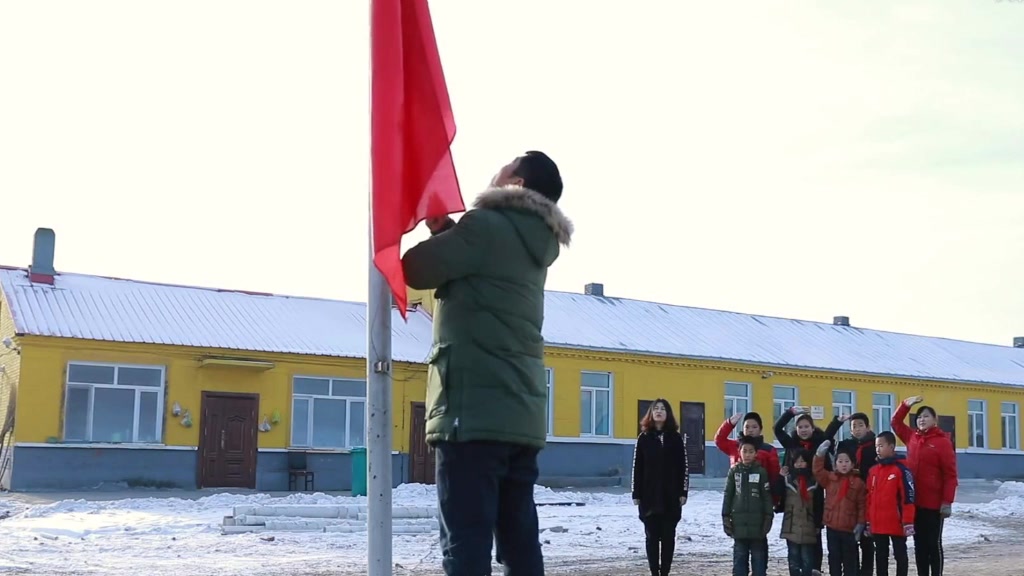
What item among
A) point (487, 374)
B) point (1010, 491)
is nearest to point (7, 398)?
point (487, 374)

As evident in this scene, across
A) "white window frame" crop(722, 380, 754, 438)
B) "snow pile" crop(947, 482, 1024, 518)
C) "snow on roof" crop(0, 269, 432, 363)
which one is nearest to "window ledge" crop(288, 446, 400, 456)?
"snow on roof" crop(0, 269, 432, 363)

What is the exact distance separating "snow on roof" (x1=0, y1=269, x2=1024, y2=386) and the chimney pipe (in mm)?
265

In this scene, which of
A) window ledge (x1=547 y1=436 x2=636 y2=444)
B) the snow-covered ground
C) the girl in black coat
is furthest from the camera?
window ledge (x1=547 y1=436 x2=636 y2=444)

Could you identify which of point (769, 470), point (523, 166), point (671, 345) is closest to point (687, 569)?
point (769, 470)

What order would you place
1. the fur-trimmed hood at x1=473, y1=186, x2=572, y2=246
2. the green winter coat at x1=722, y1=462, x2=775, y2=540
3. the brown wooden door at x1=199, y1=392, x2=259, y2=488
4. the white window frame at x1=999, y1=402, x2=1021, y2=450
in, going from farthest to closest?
the white window frame at x1=999, y1=402, x2=1021, y2=450 < the brown wooden door at x1=199, y1=392, x2=259, y2=488 < the green winter coat at x1=722, y1=462, x2=775, y2=540 < the fur-trimmed hood at x1=473, y1=186, x2=572, y2=246

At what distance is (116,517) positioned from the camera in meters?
17.9

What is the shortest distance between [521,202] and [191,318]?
86.1 ft

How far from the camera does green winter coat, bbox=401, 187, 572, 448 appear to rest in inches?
159

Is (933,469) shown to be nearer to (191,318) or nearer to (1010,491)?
(191,318)

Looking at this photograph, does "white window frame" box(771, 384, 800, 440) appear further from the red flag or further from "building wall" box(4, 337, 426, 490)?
the red flag

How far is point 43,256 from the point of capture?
2920 centimetres

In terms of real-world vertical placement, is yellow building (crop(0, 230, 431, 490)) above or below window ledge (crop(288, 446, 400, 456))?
above

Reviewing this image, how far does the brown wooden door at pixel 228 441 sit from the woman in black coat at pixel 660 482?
61.2 feet

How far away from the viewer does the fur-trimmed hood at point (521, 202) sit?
4285 mm
